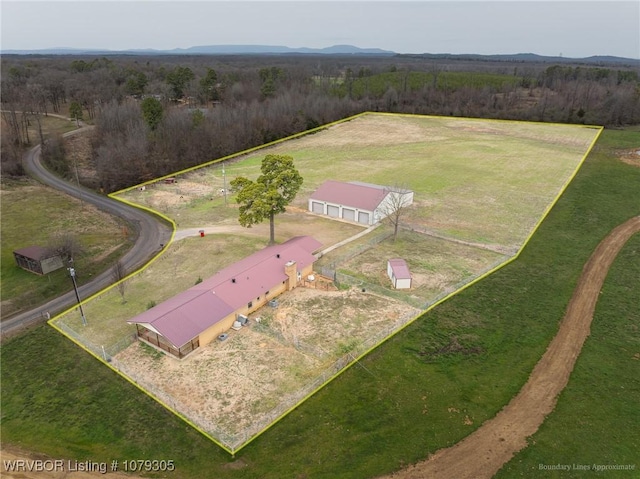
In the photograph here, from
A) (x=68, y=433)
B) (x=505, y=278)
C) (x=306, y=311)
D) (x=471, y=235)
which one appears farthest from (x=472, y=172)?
(x=68, y=433)

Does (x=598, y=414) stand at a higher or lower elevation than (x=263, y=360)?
higher

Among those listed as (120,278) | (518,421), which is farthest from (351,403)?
(120,278)

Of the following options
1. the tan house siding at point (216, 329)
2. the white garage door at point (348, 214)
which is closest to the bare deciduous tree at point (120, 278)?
the tan house siding at point (216, 329)

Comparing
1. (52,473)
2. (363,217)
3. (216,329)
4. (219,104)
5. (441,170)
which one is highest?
(219,104)

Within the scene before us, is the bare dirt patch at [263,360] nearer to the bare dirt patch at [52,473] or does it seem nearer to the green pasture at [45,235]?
the bare dirt patch at [52,473]

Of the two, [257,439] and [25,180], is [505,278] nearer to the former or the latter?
[257,439]

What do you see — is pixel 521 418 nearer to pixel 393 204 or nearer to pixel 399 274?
pixel 399 274
